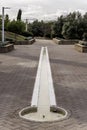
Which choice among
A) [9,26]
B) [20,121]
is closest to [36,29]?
[9,26]

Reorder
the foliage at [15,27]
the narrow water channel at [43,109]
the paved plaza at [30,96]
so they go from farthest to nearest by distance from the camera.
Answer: the foliage at [15,27]
the narrow water channel at [43,109]
the paved plaza at [30,96]

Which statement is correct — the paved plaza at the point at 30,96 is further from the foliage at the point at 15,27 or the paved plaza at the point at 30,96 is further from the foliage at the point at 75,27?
the foliage at the point at 15,27

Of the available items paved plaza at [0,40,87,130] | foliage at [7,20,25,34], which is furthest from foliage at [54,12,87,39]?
paved plaza at [0,40,87,130]

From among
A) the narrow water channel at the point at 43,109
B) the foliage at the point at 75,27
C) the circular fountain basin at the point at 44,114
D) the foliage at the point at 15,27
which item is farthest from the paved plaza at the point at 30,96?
the foliage at the point at 15,27

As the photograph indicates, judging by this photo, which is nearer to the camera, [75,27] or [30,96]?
[30,96]

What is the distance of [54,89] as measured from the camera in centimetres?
962

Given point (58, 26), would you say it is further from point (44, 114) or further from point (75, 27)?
point (44, 114)

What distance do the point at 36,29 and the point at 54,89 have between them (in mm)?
78269

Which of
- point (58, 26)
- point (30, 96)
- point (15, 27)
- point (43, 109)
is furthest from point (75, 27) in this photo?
point (43, 109)

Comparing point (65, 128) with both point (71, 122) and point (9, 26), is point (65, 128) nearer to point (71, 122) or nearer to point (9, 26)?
point (71, 122)

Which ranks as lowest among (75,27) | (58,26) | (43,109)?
(43,109)

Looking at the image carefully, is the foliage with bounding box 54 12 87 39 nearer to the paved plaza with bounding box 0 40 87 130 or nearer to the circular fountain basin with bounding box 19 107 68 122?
the paved plaza with bounding box 0 40 87 130

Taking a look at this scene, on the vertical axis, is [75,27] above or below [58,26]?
above

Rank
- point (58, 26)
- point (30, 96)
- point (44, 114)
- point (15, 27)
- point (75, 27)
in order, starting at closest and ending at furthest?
1. point (44, 114)
2. point (30, 96)
3. point (75, 27)
4. point (58, 26)
5. point (15, 27)
